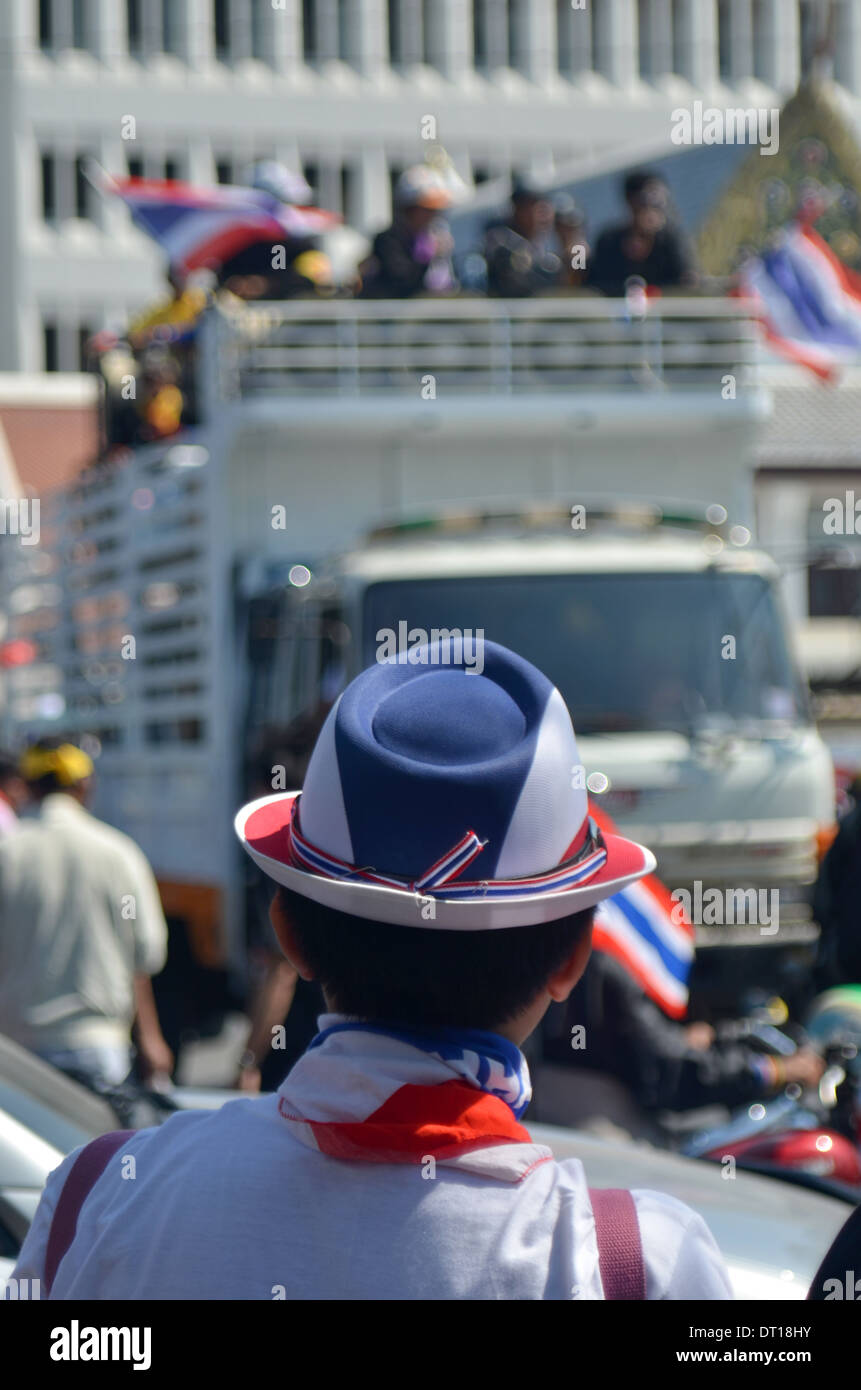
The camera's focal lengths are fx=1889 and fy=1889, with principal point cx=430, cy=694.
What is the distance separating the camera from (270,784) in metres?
7.70

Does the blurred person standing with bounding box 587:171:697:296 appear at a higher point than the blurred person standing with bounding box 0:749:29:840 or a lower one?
higher

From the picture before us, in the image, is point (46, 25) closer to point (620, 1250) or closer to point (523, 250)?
point (523, 250)

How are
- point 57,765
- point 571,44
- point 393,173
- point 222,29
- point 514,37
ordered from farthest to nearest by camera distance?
1. point 571,44
2. point 514,37
3. point 393,173
4. point 222,29
5. point 57,765

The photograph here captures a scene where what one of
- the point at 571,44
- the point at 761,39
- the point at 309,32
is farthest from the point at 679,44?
the point at 309,32

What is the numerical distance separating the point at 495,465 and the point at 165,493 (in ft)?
5.52

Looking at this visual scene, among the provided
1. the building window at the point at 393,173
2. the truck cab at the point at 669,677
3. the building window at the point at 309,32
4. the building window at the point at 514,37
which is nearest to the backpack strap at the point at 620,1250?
the truck cab at the point at 669,677

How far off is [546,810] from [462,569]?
19.3ft

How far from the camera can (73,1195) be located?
1758 mm

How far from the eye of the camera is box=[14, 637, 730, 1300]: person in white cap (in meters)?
1.62

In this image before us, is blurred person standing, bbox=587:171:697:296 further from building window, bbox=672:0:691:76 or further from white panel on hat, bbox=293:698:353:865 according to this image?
building window, bbox=672:0:691:76

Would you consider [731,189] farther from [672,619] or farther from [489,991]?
[489,991]

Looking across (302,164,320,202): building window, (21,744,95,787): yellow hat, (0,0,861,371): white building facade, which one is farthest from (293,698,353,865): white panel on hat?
(302,164,320,202): building window

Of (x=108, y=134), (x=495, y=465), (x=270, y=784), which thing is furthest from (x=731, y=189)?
(x=108, y=134)

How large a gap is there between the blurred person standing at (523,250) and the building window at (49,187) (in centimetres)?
4449
